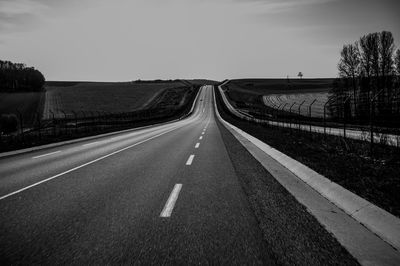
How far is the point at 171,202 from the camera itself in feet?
16.1

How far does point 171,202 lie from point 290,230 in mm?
2258

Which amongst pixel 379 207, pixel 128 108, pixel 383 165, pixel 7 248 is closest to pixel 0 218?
pixel 7 248

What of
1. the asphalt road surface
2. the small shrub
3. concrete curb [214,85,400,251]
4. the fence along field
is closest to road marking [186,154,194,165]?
the asphalt road surface

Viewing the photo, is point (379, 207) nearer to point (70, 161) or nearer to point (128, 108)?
point (70, 161)

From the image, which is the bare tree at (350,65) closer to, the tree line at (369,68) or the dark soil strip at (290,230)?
the tree line at (369,68)

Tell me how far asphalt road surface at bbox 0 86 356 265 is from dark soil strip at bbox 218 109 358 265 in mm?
136

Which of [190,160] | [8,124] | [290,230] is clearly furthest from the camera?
[8,124]

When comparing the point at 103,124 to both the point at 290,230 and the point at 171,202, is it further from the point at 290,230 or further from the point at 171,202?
the point at 290,230

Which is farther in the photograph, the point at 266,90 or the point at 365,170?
the point at 266,90

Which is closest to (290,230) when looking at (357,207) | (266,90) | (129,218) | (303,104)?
(357,207)

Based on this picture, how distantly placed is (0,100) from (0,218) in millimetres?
73986

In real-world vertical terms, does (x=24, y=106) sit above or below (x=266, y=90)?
below

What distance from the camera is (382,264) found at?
2.76m

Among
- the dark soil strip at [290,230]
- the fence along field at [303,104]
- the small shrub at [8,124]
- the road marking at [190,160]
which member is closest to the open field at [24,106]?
the small shrub at [8,124]
